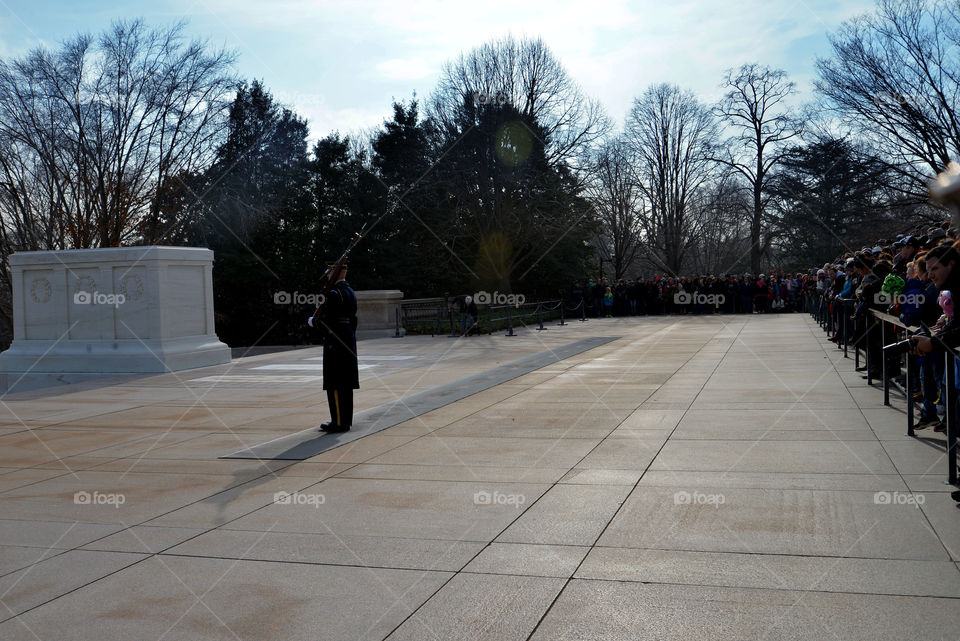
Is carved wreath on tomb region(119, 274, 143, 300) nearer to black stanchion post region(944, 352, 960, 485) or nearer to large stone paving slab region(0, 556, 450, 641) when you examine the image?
large stone paving slab region(0, 556, 450, 641)

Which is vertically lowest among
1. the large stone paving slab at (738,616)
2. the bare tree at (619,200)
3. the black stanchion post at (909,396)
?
the large stone paving slab at (738,616)

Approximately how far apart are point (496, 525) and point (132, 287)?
12.5m

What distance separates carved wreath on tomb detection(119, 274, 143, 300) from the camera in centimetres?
1565

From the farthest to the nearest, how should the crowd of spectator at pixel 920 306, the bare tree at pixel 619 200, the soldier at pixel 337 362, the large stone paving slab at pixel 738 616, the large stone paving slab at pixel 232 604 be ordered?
the bare tree at pixel 619 200
the soldier at pixel 337 362
the crowd of spectator at pixel 920 306
the large stone paving slab at pixel 232 604
the large stone paving slab at pixel 738 616

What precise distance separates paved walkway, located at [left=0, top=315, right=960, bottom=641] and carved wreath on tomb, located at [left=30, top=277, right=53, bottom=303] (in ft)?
23.3

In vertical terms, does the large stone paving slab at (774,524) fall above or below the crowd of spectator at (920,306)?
below

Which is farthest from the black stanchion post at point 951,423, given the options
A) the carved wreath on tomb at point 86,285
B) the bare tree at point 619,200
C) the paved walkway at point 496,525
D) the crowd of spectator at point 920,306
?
the bare tree at point 619,200

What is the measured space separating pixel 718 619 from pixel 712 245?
233 ft

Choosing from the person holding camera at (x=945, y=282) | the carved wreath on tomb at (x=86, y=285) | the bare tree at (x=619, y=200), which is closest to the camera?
the person holding camera at (x=945, y=282)

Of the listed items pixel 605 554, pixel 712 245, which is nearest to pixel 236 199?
Result: pixel 605 554

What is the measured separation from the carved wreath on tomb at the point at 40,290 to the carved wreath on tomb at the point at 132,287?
1.78 metres

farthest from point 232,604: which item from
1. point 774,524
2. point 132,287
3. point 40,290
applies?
point 40,290

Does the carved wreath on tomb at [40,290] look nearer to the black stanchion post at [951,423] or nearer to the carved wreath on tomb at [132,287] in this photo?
the carved wreath on tomb at [132,287]

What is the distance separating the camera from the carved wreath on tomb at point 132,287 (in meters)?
15.6
